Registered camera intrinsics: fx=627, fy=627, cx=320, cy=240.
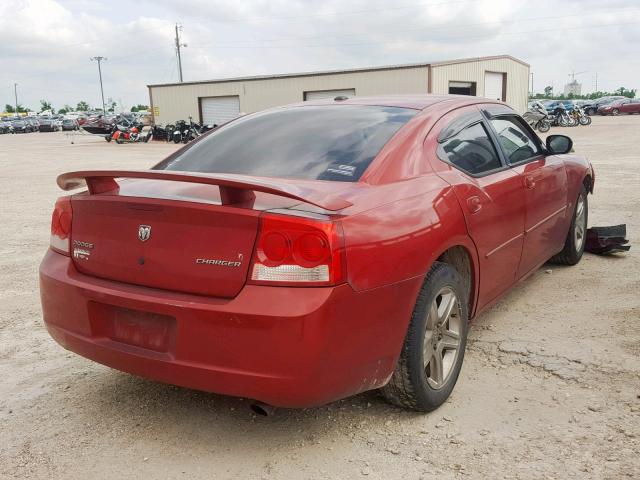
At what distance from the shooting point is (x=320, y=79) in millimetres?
33031

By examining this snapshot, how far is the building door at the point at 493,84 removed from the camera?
116 ft

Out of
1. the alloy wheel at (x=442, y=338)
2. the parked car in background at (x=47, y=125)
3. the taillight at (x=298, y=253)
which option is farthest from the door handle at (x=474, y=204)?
the parked car in background at (x=47, y=125)

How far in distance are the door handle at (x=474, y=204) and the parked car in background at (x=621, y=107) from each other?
5254 cm

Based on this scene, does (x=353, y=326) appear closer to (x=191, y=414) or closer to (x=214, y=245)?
(x=214, y=245)

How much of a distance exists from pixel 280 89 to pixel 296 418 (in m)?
33.2

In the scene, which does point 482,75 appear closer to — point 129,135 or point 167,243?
point 129,135

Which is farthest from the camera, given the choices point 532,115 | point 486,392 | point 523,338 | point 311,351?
point 532,115

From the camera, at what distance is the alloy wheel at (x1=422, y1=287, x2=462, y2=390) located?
2.99 meters

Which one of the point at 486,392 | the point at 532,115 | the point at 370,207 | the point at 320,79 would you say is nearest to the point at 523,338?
the point at 486,392

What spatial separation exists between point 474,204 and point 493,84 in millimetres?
35316

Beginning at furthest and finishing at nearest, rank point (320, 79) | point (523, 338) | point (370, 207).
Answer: point (320, 79)
point (523, 338)
point (370, 207)

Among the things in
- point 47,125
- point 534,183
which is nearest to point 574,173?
point 534,183

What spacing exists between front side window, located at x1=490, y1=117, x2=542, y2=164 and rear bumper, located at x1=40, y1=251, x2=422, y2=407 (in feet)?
5.80

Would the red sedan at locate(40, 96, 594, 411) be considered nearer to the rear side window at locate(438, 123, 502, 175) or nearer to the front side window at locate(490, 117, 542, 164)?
the rear side window at locate(438, 123, 502, 175)
